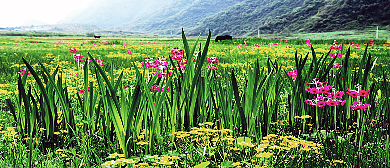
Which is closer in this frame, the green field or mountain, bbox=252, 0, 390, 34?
the green field

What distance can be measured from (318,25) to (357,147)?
383ft

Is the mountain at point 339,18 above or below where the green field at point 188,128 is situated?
above

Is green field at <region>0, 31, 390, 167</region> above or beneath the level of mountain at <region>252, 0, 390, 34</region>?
beneath

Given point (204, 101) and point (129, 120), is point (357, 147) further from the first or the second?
point (129, 120)

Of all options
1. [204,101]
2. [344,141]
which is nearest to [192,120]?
[204,101]

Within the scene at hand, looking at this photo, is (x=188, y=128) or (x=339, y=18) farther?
(x=339, y=18)

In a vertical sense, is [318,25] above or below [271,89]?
above

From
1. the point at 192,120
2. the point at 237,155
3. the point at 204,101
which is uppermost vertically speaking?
the point at 204,101

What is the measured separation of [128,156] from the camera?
1.56 metres

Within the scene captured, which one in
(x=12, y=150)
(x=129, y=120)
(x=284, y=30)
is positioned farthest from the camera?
(x=284, y=30)

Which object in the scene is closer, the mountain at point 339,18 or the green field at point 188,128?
the green field at point 188,128

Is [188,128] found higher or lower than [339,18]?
lower

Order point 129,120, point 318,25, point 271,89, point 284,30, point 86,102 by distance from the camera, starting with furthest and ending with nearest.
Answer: point 284,30 < point 318,25 < point 271,89 < point 86,102 < point 129,120

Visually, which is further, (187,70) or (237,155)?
(187,70)
